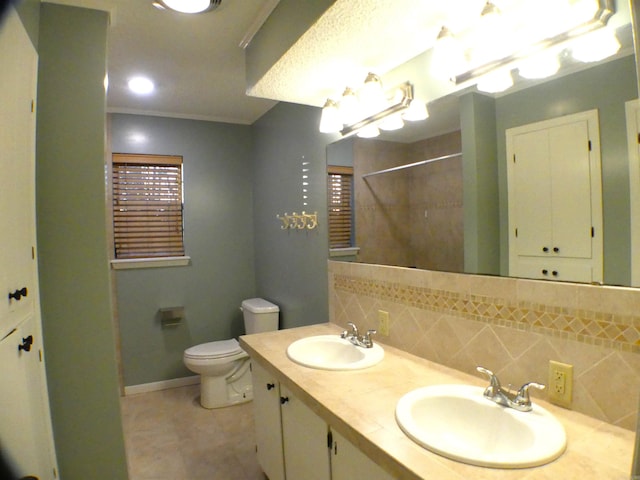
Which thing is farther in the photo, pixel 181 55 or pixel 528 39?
pixel 181 55

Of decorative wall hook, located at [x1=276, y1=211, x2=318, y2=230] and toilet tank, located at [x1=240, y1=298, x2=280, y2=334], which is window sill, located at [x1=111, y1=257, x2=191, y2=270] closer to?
toilet tank, located at [x1=240, y1=298, x2=280, y2=334]

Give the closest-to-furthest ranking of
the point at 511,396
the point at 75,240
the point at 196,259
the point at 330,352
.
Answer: the point at 511,396, the point at 75,240, the point at 330,352, the point at 196,259

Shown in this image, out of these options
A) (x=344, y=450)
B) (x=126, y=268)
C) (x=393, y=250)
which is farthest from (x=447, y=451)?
(x=126, y=268)

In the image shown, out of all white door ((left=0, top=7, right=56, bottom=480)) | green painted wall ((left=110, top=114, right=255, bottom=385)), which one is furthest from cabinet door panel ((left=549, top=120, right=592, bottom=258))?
green painted wall ((left=110, top=114, right=255, bottom=385))

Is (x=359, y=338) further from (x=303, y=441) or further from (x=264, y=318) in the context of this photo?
(x=264, y=318)

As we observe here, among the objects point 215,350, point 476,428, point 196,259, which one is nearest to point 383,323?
point 476,428

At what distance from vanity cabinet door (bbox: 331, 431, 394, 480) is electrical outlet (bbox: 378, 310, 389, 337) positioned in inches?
25.9

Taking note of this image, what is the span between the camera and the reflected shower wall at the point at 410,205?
4.94 feet

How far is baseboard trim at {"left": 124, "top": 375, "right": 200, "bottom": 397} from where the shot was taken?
124 inches

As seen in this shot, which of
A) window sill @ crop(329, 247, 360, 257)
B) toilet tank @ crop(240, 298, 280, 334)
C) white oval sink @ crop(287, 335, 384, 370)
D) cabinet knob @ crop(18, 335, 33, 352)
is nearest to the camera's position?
cabinet knob @ crop(18, 335, 33, 352)

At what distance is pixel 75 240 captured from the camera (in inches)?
59.9

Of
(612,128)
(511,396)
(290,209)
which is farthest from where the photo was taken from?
(290,209)

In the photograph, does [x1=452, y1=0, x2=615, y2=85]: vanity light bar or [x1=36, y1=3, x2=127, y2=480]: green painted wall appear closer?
[x1=452, y1=0, x2=615, y2=85]: vanity light bar

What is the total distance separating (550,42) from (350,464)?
4.81 feet
